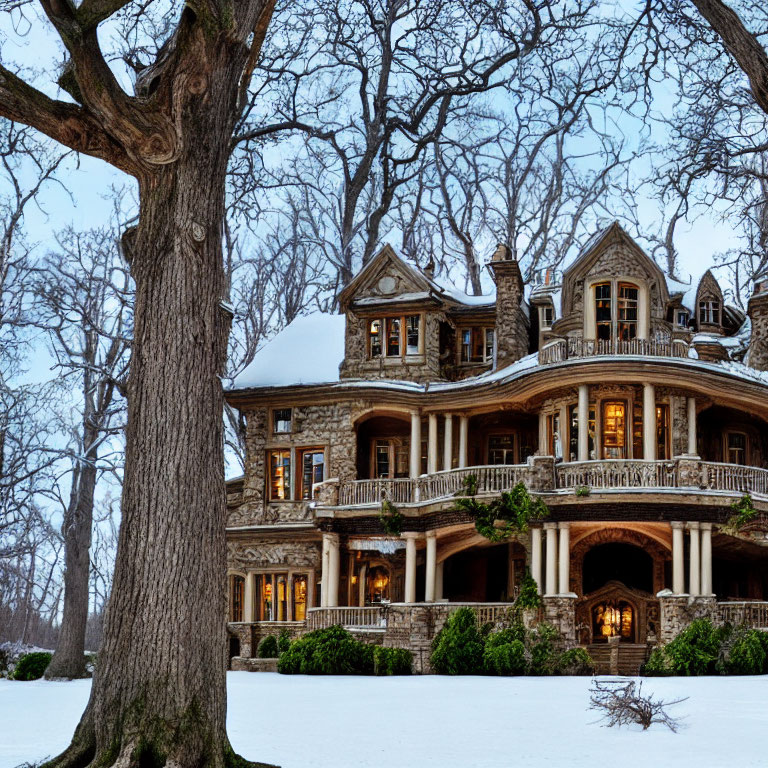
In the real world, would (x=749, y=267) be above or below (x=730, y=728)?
above

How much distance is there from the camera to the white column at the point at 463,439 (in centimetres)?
3172

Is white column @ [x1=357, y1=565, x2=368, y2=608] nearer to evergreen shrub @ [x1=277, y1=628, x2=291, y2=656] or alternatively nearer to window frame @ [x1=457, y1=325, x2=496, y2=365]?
evergreen shrub @ [x1=277, y1=628, x2=291, y2=656]

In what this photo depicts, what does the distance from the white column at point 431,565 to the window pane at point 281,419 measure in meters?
6.30

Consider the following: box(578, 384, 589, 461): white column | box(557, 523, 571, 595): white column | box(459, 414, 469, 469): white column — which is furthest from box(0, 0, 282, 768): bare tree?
box(459, 414, 469, 469): white column

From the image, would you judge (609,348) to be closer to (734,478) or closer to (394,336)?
(734,478)

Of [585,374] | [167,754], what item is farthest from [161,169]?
[585,374]

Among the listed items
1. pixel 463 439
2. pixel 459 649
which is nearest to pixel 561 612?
pixel 459 649

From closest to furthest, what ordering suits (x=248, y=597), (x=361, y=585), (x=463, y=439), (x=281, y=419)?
1. (x=463, y=439)
2. (x=361, y=585)
3. (x=248, y=597)
4. (x=281, y=419)

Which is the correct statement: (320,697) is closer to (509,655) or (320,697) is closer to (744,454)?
(509,655)

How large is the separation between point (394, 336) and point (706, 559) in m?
11.7

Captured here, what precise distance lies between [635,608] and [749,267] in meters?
17.1

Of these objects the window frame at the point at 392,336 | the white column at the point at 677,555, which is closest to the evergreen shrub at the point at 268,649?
the window frame at the point at 392,336

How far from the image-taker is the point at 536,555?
27.5m

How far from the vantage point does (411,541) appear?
30.2 metres
